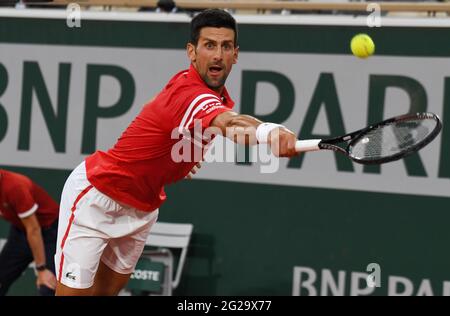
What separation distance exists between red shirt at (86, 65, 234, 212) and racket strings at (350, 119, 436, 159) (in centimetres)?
75

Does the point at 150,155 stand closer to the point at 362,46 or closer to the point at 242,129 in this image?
the point at 242,129

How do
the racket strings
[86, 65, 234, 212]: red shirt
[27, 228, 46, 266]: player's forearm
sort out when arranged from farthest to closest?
1. [27, 228, 46, 266]: player's forearm
2. [86, 65, 234, 212]: red shirt
3. the racket strings

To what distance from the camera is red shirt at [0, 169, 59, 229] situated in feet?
20.5

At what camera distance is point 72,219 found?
4723 millimetres

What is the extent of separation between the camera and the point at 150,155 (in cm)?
452

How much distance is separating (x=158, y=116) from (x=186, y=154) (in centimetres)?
29

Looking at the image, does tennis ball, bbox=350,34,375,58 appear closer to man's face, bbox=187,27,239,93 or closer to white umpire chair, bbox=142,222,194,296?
man's face, bbox=187,27,239,93

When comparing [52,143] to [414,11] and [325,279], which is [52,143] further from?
[414,11]

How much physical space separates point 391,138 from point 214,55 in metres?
0.97

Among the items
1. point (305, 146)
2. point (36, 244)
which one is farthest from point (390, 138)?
point (36, 244)

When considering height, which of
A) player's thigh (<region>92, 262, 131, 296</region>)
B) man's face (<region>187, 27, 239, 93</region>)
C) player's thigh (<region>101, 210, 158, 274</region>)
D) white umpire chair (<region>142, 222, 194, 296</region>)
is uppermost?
man's face (<region>187, 27, 239, 93</region>)

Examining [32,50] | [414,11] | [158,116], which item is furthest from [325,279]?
[32,50]

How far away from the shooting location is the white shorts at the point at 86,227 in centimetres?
468

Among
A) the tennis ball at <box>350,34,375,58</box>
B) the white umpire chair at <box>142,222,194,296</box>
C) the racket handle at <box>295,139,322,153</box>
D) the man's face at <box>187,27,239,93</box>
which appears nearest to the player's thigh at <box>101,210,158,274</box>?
the man's face at <box>187,27,239,93</box>
